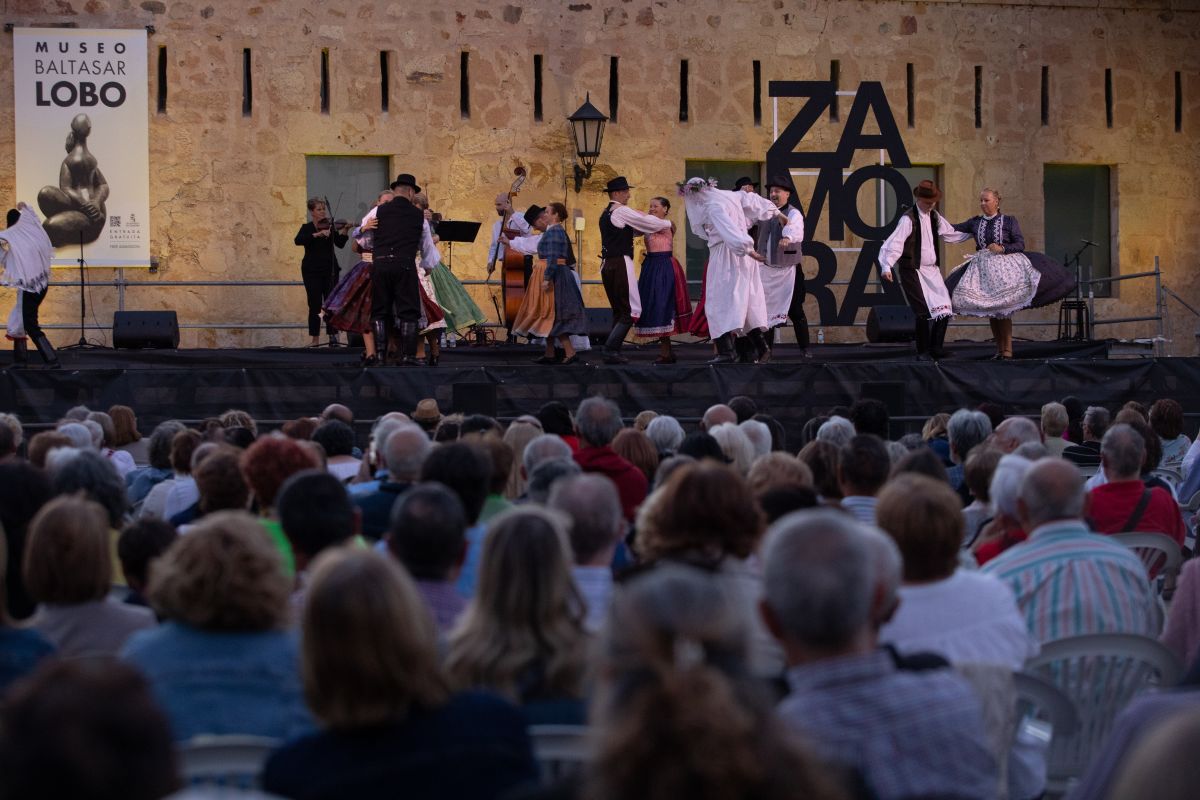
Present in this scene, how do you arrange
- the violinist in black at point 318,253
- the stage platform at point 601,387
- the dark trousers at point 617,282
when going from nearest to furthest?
the stage platform at point 601,387 → the dark trousers at point 617,282 → the violinist in black at point 318,253

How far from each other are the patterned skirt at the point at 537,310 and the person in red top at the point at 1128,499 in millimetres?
7088

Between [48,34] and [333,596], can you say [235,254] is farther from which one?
[333,596]

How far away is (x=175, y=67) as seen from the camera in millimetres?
14992

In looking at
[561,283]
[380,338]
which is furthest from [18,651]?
[561,283]

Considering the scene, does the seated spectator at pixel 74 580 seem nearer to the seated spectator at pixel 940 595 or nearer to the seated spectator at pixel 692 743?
the seated spectator at pixel 940 595

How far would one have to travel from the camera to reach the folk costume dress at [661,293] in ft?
39.2

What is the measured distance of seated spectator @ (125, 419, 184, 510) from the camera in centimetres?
594

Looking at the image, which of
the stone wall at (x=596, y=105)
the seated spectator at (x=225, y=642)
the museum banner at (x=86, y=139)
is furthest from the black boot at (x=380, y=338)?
the seated spectator at (x=225, y=642)

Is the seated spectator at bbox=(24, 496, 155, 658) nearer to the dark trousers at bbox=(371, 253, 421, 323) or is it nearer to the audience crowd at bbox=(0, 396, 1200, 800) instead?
the audience crowd at bbox=(0, 396, 1200, 800)

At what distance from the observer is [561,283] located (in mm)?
11820

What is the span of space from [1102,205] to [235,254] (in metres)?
9.41

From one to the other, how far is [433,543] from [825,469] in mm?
2022

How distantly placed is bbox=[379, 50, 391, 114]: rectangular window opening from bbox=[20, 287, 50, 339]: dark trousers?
15.4ft

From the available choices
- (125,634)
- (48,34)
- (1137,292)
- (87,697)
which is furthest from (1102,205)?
(87,697)
